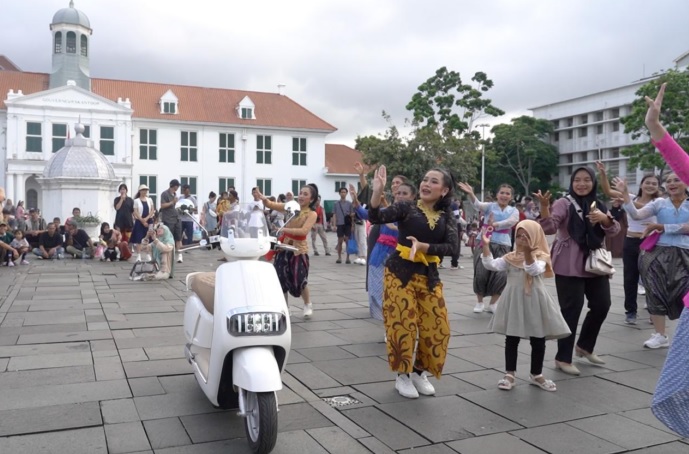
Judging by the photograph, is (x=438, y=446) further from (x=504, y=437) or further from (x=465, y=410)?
(x=465, y=410)

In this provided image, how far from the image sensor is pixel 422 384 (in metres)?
4.89

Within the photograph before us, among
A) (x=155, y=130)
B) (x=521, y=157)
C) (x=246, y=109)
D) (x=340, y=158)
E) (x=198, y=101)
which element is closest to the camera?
(x=155, y=130)

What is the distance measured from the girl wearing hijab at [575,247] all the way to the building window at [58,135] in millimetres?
39504

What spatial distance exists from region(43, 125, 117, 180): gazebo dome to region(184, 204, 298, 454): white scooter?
16.1 meters

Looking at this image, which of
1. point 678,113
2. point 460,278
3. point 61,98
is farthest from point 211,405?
point 61,98

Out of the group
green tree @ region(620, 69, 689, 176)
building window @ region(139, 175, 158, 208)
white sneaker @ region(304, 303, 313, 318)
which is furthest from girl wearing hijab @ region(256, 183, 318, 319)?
building window @ region(139, 175, 158, 208)

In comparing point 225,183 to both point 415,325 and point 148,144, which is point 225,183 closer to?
point 148,144

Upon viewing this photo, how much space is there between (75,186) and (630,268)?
15794 millimetres

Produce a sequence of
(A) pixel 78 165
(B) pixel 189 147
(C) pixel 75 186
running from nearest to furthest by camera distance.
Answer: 1. (C) pixel 75 186
2. (A) pixel 78 165
3. (B) pixel 189 147

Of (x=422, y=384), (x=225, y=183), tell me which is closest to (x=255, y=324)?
(x=422, y=384)

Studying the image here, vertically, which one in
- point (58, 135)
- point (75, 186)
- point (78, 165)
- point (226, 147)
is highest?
point (58, 135)

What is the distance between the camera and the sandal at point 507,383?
197 inches

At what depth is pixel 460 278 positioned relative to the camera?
12664 mm

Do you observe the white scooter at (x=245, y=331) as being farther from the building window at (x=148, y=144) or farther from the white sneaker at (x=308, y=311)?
the building window at (x=148, y=144)
